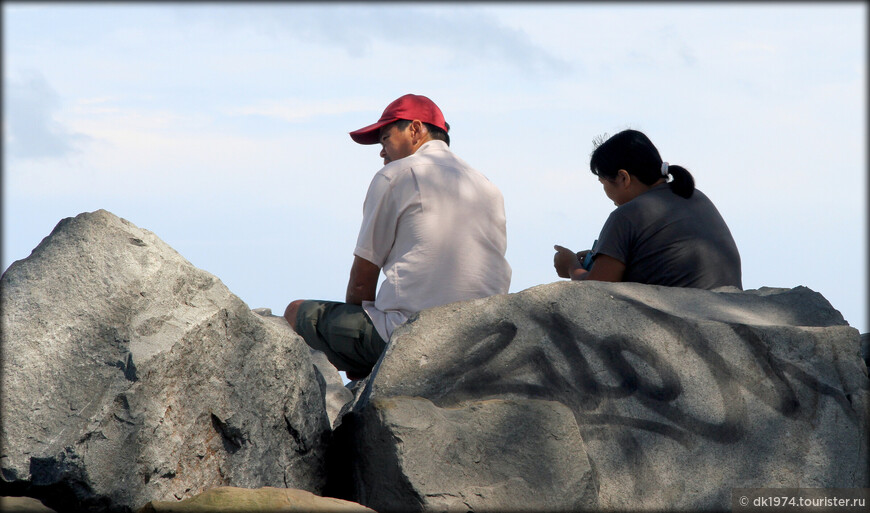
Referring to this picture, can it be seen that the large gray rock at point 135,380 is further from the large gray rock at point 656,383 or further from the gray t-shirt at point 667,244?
the gray t-shirt at point 667,244

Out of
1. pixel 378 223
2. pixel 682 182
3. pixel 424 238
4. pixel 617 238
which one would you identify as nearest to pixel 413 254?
pixel 424 238

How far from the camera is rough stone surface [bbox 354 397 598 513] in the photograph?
2.66 meters

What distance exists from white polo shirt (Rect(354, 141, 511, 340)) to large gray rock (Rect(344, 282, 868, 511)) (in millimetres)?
574

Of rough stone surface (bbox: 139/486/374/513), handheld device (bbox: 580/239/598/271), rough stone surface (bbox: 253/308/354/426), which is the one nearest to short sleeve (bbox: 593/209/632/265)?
handheld device (bbox: 580/239/598/271)

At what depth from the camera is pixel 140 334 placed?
2.64 meters

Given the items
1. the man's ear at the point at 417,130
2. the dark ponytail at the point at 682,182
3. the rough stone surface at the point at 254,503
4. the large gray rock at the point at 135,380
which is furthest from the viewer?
the man's ear at the point at 417,130

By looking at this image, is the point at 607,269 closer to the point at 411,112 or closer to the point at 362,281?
the point at 362,281

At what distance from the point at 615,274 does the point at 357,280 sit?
1127mm

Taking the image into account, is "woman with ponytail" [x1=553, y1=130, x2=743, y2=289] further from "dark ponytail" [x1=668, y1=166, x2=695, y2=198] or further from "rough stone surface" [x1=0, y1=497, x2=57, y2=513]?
"rough stone surface" [x1=0, y1=497, x2=57, y2=513]

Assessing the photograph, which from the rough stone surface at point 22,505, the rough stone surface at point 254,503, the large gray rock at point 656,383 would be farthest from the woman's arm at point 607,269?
the rough stone surface at point 22,505

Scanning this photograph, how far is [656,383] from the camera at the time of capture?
3.09 m

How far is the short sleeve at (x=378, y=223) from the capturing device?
378 cm

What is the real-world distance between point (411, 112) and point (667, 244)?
1430mm

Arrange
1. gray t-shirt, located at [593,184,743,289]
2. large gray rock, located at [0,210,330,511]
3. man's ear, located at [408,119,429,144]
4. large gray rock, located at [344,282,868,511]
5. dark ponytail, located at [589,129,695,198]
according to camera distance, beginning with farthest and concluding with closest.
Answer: man's ear, located at [408,119,429,144]
dark ponytail, located at [589,129,695,198]
gray t-shirt, located at [593,184,743,289]
large gray rock, located at [344,282,868,511]
large gray rock, located at [0,210,330,511]
